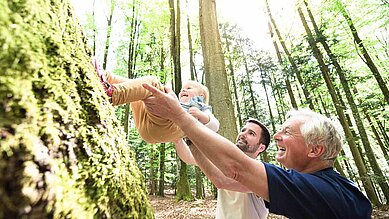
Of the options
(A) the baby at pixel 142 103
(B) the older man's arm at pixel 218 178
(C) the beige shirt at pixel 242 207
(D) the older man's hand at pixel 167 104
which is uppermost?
(A) the baby at pixel 142 103

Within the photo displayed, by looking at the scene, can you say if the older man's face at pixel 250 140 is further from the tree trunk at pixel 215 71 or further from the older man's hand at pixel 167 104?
the older man's hand at pixel 167 104

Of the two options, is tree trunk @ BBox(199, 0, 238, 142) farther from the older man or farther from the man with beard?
the older man

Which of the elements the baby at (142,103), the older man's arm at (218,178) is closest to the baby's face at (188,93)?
the baby at (142,103)

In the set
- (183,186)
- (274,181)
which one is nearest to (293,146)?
(274,181)

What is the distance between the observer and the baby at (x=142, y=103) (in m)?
1.91

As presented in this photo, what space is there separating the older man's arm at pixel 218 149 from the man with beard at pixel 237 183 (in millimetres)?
643

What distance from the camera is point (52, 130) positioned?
2.05 ft

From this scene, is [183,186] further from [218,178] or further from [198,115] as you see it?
[198,115]

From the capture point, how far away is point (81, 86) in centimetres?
86

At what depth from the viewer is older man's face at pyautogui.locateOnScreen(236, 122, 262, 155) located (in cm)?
315

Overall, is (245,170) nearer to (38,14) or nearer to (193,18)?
(38,14)

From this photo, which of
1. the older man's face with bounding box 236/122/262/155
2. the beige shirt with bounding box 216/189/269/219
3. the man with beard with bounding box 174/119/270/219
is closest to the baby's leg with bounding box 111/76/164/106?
the man with beard with bounding box 174/119/270/219

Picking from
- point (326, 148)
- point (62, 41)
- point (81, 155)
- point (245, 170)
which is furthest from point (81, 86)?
point (326, 148)

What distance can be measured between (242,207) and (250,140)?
2.77ft
